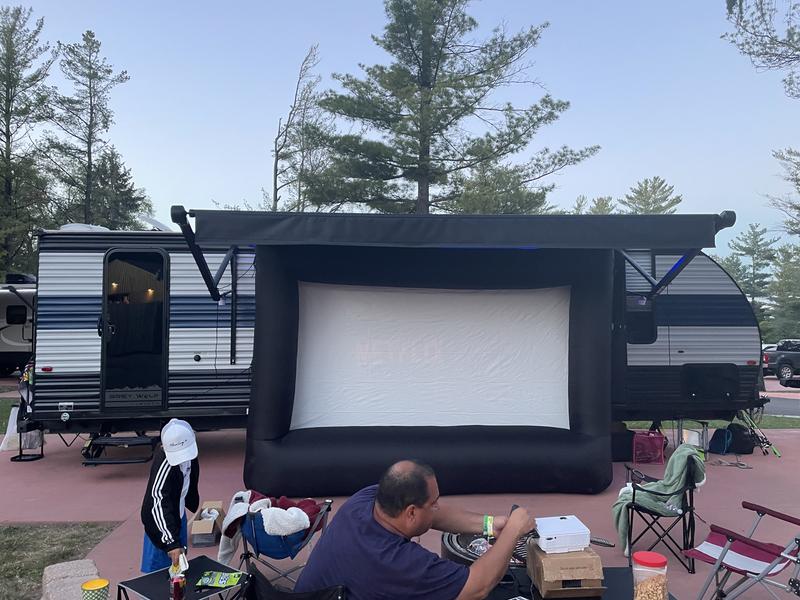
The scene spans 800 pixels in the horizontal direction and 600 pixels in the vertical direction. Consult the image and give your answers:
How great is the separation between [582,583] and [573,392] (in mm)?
3549

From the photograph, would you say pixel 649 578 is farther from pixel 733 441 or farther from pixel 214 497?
pixel 733 441

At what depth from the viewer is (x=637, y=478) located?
4992 millimetres

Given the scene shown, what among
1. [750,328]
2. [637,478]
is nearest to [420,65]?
[750,328]

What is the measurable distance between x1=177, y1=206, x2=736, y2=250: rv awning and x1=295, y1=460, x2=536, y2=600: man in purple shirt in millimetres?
3184

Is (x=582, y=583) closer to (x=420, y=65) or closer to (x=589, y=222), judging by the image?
(x=589, y=222)

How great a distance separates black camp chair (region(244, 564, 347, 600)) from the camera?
2262mm

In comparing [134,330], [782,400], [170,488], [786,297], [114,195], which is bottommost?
[782,400]

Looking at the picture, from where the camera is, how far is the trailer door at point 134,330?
712 cm

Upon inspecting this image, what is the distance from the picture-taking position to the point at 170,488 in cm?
347

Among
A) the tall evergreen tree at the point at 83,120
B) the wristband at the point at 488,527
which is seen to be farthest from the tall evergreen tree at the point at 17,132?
the wristband at the point at 488,527

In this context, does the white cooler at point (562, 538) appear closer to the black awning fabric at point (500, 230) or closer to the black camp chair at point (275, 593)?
the black camp chair at point (275, 593)

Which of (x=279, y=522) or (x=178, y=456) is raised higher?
(x=178, y=456)

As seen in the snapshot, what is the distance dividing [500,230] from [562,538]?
2962 mm

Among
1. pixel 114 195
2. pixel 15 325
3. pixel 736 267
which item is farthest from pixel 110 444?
pixel 736 267
